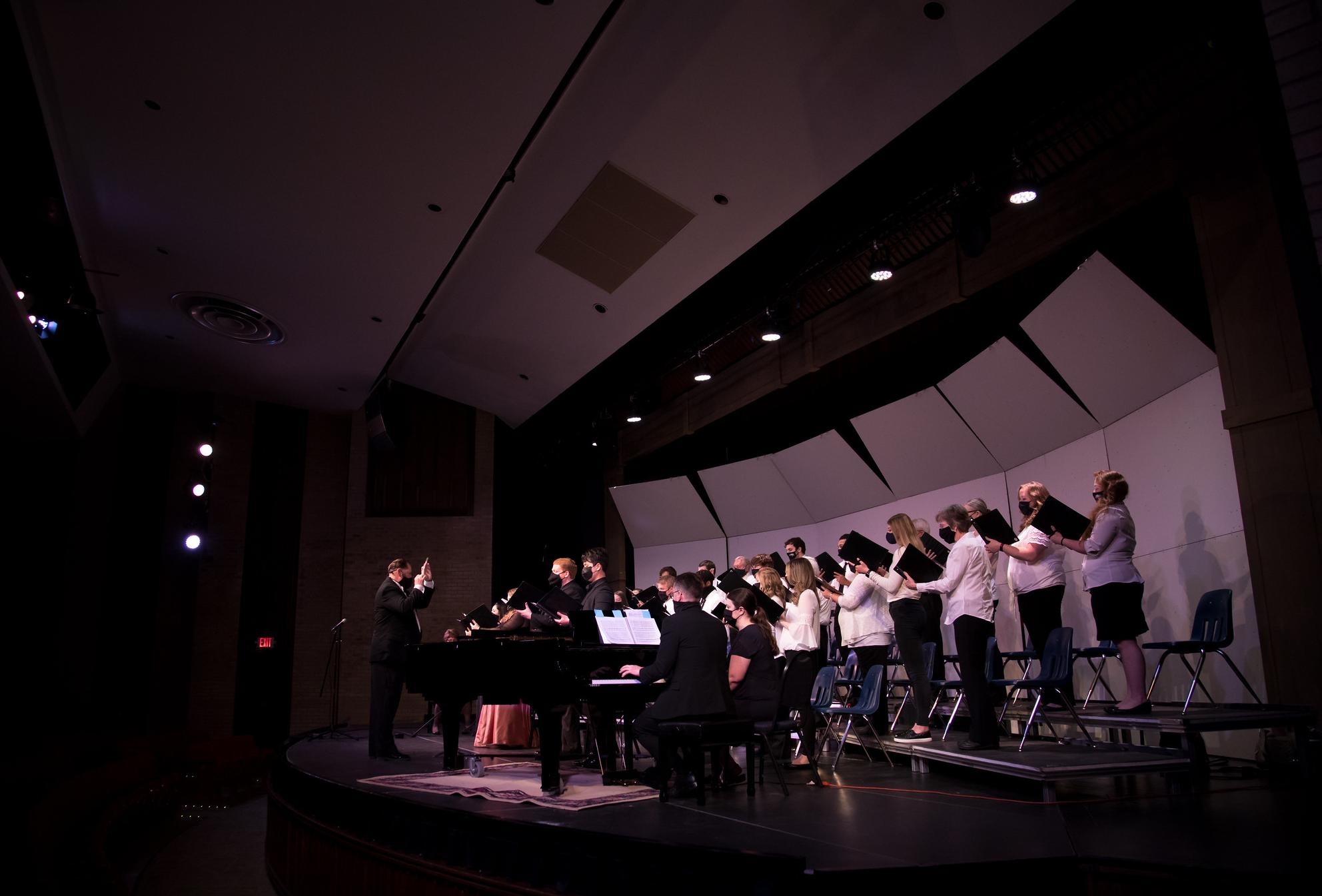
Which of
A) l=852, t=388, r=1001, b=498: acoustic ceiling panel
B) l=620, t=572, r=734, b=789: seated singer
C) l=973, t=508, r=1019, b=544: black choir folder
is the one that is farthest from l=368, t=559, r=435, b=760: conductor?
l=852, t=388, r=1001, b=498: acoustic ceiling panel

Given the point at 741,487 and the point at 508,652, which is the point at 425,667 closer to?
the point at 508,652

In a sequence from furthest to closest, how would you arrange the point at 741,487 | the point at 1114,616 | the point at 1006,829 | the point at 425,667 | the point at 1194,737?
1. the point at 741,487
2. the point at 425,667
3. the point at 1114,616
4. the point at 1194,737
5. the point at 1006,829

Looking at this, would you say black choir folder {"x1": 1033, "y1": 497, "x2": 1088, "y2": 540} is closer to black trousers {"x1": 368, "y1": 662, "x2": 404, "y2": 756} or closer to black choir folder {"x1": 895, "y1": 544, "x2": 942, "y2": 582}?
black choir folder {"x1": 895, "y1": 544, "x2": 942, "y2": 582}

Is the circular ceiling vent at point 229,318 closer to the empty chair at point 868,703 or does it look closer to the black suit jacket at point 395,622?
the black suit jacket at point 395,622

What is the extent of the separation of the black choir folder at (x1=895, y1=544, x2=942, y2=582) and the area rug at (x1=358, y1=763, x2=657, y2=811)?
2.18 meters

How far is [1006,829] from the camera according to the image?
3.43 meters

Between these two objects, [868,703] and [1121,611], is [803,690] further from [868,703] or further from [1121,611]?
[1121,611]

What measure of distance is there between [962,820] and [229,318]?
30.8 feet

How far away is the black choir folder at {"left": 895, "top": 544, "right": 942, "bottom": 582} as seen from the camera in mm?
5590

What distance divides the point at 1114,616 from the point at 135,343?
11.1 meters

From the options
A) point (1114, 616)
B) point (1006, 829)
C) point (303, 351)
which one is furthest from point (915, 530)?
point (303, 351)

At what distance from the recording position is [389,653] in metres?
6.41

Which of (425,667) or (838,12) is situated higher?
(838,12)

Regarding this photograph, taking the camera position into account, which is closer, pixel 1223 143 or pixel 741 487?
pixel 1223 143
